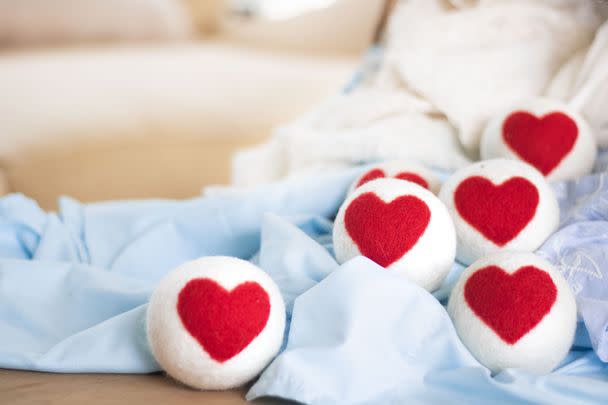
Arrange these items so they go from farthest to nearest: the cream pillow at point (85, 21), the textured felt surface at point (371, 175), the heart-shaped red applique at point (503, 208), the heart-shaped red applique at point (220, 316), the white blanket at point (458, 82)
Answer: the cream pillow at point (85, 21)
the white blanket at point (458, 82)
the textured felt surface at point (371, 175)
the heart-shaped red applique at point (503, 208)
the heart-shaped red applique at point (220, 316)

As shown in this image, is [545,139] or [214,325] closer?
[214,325]

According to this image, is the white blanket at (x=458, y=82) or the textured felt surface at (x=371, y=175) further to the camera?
the white blanket at (x=458, y=82)

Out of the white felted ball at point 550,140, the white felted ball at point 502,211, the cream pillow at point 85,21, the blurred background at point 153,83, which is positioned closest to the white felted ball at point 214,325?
the white felted ball at point 502,211

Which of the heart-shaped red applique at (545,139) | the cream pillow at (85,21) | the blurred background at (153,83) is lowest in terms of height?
the blurred background at (153,83)

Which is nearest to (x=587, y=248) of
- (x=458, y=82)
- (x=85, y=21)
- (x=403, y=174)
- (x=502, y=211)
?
(x=502, y=211)

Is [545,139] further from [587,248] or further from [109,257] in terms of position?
[109,257]

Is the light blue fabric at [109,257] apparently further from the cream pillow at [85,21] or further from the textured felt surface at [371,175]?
the cream pillow at [85,21]

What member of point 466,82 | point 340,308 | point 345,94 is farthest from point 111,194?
point 340,308

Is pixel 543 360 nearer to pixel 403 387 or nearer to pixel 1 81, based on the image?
pixel 403 387
